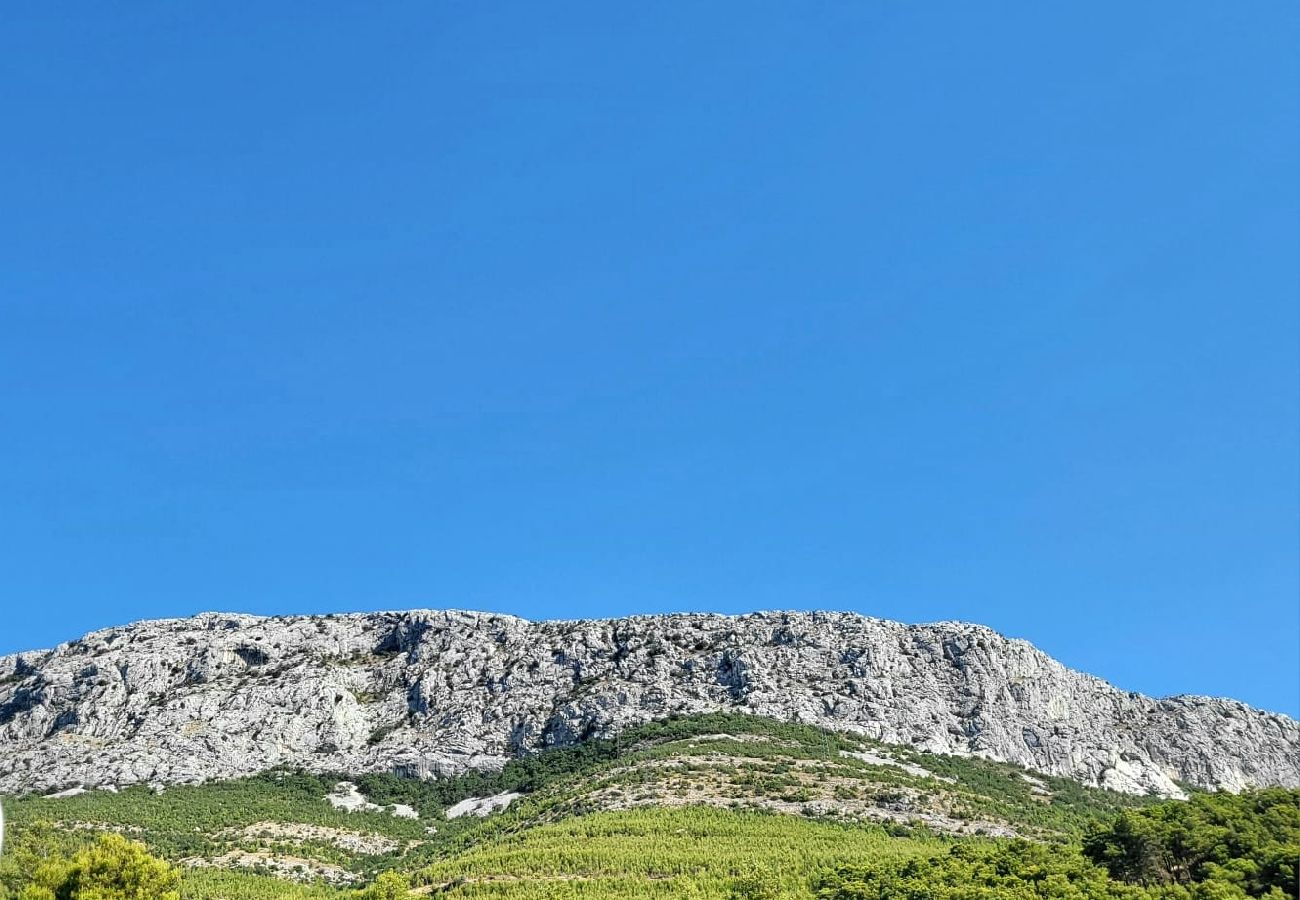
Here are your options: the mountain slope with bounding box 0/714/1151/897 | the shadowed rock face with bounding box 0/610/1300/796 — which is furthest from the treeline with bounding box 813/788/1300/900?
the shadowed rock face with bounding box 0/610/1300/796

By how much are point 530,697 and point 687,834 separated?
2017 inches

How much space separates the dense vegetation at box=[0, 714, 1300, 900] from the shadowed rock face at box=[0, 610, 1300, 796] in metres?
5.83

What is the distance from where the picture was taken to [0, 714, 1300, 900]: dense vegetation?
3975 cm

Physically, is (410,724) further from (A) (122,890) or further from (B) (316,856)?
(A) (122,890)

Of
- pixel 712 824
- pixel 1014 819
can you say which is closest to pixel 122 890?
pixel 712 824

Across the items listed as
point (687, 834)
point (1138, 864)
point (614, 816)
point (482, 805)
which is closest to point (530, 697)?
point (482, 805)

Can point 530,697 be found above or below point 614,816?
above

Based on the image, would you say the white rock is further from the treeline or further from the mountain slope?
the treeline

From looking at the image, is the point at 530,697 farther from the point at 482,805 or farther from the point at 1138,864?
Answer: the point at 1138,864

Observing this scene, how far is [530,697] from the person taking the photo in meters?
106

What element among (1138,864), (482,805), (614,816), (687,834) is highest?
(482,805)

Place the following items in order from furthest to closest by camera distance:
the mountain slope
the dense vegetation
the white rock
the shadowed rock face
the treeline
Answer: the shadowed rock face → the white rock → the mountain slope → the dense vegetation → the treeline

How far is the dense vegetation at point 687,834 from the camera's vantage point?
39.8m

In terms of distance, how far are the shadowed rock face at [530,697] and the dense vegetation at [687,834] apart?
19.1ft
